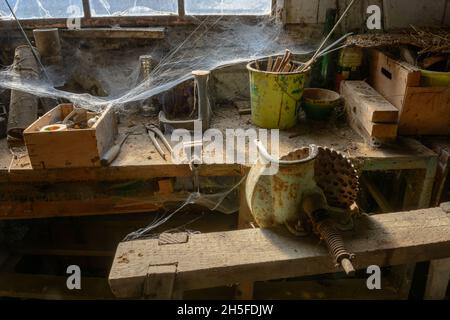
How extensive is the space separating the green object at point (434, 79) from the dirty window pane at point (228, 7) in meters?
1.21

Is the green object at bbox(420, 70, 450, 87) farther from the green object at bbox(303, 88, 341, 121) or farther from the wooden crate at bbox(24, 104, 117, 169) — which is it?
the wooden crate at bbox(24, 104, 117, 169)

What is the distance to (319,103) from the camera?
7.13 feet

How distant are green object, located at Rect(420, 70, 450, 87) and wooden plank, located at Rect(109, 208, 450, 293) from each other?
98cm

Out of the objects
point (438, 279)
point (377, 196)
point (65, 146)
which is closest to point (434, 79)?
point (377, 196)

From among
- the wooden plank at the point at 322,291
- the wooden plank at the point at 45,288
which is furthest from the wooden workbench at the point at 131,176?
the wooden plank at the point at 322,291

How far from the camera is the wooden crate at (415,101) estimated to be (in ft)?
6.01

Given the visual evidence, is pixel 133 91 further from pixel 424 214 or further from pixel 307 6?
pixel 424 214

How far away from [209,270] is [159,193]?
1050 millimetres

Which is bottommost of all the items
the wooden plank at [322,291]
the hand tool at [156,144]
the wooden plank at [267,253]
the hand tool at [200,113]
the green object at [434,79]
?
the wooden plank at [322,291]

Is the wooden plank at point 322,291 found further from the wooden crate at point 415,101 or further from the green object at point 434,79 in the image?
the green object at point 434,79

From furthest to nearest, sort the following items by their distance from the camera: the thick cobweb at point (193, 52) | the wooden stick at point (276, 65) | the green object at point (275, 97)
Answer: the thick cobweb at point (193, 52) → the wooden stick at point (276, 65) → the green object at point (275, 97)

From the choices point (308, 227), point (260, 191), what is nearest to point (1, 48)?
point (260, 191)

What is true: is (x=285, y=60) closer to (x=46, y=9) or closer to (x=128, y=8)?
(x=128, y=8)

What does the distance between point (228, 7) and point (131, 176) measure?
58.6 inches
